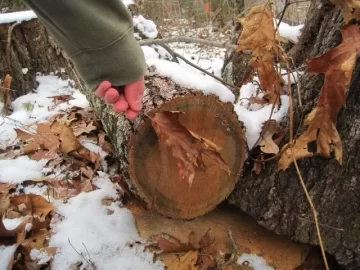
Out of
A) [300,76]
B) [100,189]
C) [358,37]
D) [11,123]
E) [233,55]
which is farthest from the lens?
[11,123]

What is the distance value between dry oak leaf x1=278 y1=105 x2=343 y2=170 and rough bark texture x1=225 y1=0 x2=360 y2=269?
67mm

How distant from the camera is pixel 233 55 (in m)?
2.40

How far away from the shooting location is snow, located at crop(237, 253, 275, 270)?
1.58m

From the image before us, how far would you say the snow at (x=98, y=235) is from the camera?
1.56m

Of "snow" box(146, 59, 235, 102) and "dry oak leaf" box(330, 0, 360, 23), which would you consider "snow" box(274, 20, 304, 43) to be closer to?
"snow" box(146, 59, 235, 102)

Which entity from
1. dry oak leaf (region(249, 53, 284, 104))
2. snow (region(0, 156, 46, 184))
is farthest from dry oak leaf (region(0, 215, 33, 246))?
dry oak leaf (region(249, 53, 284, 104))

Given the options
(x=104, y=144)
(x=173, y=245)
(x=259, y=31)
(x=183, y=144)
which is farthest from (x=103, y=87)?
(x=104, y=144)

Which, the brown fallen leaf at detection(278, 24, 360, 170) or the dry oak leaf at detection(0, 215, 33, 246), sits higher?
the brown fallen leaf at detection(278, 24, 360, 170)

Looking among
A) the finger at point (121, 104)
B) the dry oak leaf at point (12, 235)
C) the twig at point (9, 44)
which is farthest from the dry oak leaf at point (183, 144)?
the twig at point (9, 44)

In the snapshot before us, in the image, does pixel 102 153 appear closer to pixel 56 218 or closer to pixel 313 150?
pixel 56 218

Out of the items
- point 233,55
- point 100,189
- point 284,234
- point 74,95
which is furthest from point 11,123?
point 284,234

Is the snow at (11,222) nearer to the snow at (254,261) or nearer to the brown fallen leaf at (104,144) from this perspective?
the brown fallen leaf at (104,144)

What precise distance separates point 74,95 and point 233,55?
1.37 m

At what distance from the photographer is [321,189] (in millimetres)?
1477
